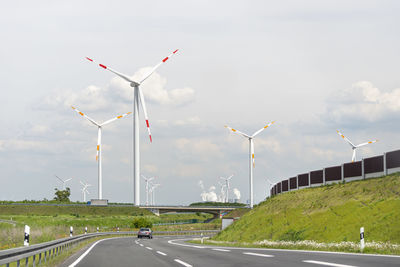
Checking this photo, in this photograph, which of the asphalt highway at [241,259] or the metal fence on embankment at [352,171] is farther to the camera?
the metal fence on embankment at [352,171]

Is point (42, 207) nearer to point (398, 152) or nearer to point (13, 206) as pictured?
point (13, 206)

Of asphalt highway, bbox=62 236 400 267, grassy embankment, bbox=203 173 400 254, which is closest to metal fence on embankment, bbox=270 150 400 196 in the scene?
grassy embankment, bbox=203 173 400 254

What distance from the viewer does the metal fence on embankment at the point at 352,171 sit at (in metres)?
36.2

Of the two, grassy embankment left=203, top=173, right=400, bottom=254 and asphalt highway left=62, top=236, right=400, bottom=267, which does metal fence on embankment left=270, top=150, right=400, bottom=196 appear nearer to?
grassy embankment left=203, top=173, right=400, bottom=254

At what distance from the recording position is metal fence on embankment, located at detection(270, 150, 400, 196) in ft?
119

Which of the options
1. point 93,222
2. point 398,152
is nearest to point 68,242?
point 398,152

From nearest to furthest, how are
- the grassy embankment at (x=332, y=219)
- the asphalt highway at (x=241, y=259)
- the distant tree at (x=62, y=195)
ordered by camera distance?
the asphalt highway at (x=241, y=259)
the grassy embankment at (x=332, y=219)
the distant tree at (x=62, y=195)

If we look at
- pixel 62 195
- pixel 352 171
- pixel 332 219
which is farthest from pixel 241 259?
pixel 62 195

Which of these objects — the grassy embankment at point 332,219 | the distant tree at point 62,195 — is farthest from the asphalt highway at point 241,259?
the distant tree at point 62,195

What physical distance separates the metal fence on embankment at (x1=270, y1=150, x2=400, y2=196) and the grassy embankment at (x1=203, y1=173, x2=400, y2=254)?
1085 mm

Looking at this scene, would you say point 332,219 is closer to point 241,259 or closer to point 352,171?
point 352,171

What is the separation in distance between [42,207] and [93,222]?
3360 centimetres

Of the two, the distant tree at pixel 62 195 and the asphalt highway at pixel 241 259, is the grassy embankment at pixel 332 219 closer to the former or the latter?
the asphalt highway at pixel 241 259

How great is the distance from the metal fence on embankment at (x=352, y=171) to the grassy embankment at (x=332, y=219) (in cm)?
108
